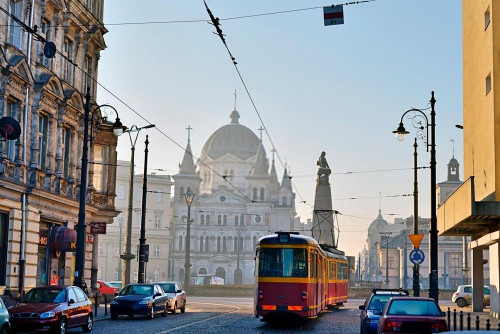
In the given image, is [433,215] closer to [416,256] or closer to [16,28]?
[416,256]

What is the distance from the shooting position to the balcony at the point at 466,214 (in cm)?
2955

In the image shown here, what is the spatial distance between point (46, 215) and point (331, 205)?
36314mm

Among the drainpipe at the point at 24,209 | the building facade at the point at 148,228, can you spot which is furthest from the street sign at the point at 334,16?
the building facade at the point at 148,228

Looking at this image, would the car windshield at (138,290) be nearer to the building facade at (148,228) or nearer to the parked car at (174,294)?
the parked car at (174,294)

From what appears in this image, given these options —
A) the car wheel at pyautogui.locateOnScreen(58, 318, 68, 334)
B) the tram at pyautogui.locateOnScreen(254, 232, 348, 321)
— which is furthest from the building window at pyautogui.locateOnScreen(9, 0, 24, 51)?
the car wheel at pyautogui.locateOnScreen(58, 318, 68, 334)

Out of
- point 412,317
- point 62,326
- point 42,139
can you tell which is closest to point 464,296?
point 42,139

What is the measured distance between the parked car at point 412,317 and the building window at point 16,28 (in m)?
17.9

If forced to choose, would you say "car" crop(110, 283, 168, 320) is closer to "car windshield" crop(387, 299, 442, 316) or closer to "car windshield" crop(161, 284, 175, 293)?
"car windshield" crop(161, 284, 175, 293)

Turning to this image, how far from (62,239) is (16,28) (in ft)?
28.4

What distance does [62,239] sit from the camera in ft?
113

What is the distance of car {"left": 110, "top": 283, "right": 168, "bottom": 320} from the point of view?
103 feet

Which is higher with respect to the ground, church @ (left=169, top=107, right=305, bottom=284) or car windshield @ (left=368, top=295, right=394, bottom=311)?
church @ (left=169, top=107, right=305, bottom=284)

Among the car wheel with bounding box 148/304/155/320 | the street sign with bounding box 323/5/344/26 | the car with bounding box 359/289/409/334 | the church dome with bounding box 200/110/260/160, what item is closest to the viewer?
the car with bounding box 359/289/409/334

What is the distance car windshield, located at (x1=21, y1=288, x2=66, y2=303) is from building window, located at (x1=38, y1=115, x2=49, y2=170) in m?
11.0
